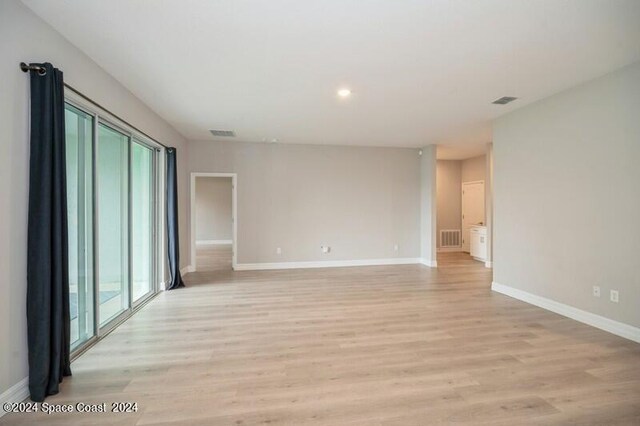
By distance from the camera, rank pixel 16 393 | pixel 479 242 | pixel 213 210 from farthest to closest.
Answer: pixel 213 210, pixel 479 242, pixel 16 393

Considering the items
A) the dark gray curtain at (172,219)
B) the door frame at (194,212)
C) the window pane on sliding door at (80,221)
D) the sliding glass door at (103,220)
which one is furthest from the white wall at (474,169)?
the window pane on sliding door at (80,221)

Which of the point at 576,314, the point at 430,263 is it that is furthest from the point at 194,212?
the point at 576,314

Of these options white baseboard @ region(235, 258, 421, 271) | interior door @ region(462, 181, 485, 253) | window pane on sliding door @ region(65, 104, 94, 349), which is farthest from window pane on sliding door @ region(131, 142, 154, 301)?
interior door @ region(462, 181, 485, 253)

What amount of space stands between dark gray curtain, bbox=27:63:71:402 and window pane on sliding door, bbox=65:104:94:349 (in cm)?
54

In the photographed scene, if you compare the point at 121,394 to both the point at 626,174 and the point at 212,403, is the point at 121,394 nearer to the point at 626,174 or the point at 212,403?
the point at 212,403

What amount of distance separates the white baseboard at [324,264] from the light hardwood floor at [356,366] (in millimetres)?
2058

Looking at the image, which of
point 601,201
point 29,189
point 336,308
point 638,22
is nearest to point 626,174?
point 601,201

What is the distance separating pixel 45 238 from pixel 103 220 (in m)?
1.15

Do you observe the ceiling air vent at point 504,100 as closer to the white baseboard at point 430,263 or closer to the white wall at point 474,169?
the white baseboard at point 430,263

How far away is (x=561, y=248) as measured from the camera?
3596 millimetres

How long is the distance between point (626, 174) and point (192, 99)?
16.6 ft

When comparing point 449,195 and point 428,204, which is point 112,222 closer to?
point 428,204

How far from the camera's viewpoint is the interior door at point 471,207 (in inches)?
309

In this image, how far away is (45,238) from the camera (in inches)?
78.5
